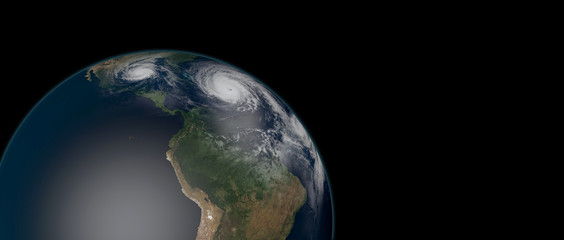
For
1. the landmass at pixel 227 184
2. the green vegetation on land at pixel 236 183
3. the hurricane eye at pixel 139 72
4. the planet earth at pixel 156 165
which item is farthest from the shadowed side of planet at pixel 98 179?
the hurricane eye at pixel 139 72

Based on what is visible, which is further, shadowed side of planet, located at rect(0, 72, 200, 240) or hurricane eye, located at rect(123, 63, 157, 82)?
hurricane eye, located at rect(123, 63, 157, 82)

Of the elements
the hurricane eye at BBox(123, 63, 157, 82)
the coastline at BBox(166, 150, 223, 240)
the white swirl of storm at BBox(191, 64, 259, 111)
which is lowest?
the coastline at BBox(166, 150, 223, 240)

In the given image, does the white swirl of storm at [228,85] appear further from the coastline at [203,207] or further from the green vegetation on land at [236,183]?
the coastline at [203,207]

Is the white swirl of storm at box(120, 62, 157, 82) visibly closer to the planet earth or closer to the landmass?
the planet earth

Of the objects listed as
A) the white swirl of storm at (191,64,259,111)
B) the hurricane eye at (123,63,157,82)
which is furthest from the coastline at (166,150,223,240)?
the hurricane eye at (123,63,157,82)

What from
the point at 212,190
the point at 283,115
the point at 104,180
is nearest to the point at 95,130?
the point at 104,180
